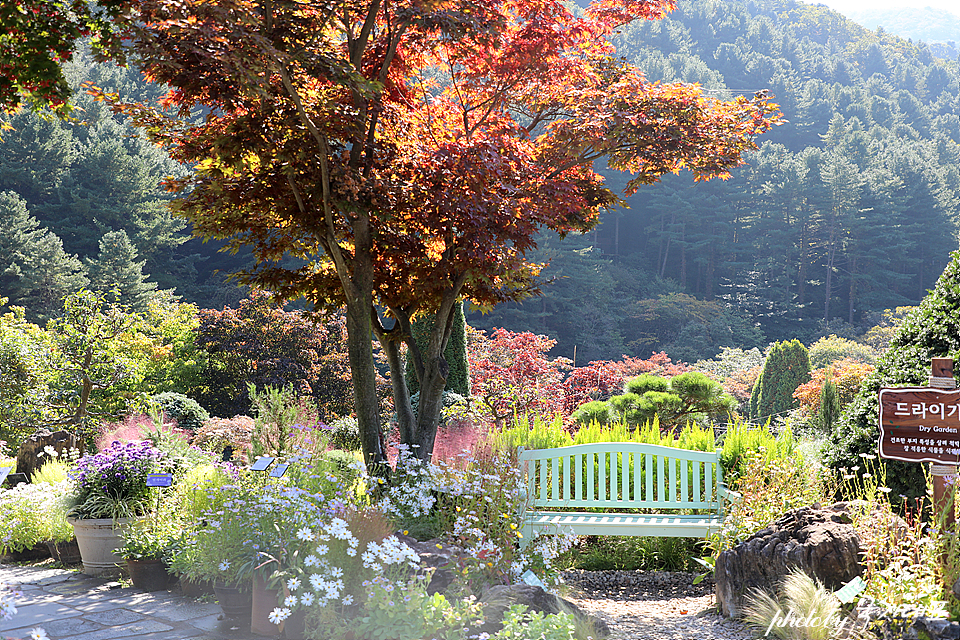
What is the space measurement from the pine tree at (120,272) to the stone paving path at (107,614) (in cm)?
1654

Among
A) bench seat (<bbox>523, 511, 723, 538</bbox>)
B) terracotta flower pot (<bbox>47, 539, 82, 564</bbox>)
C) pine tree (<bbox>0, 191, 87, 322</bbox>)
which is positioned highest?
pine tree (<bbox>0, 191, 87, 322</bbox>)

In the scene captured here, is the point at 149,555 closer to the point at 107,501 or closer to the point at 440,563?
the point at 107,501

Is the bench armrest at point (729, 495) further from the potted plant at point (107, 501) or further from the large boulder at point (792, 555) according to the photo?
the potted plant at point (107, 501)

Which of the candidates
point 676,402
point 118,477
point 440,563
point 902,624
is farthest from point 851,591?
point 676,402

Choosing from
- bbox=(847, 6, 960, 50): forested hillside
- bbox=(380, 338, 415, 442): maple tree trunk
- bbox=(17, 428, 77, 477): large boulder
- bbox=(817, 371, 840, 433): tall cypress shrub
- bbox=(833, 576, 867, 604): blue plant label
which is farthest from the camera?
bbox=(847, 6, 960, 50): forested hillside

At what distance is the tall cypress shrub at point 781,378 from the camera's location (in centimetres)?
1324

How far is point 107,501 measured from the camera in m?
4.08

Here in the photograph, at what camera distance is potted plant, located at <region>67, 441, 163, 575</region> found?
405 cm

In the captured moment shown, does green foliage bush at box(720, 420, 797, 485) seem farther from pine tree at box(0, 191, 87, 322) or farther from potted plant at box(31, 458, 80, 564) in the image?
pine tree at box(0, 191, 87, 322)

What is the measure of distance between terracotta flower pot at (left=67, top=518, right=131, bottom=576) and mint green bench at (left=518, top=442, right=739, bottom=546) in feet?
7.62

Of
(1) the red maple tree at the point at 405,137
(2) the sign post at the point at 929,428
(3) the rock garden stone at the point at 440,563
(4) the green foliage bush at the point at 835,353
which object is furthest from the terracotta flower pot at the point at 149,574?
(4) the green foliage bush at the point at 835,353

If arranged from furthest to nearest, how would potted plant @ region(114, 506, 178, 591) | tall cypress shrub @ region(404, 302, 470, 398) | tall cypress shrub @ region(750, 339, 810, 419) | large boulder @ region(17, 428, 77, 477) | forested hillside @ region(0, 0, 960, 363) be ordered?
forested hillside @ region(0, 0, 960, 363)
tall cypress shrub @ region(750, 339, 810, 419)
tall cypress shrub @ region(404, 302, 470, 398)
large boulder @ region(17, 428, 77, 477)
potted plant @ region(114, 506, 178, 591)

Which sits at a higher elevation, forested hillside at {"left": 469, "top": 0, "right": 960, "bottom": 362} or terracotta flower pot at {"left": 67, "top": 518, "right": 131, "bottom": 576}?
forested hillside at {"left": 469, "top": 0, "right": 960, "bottom": 362}

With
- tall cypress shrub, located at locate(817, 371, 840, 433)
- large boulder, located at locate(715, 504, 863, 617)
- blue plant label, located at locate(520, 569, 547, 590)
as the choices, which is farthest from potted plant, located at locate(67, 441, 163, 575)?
tall cypress shrub, located at locate(817, 371, 840, 433)
